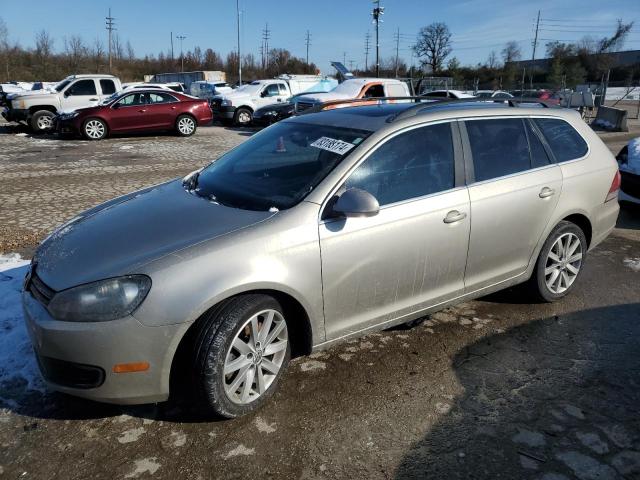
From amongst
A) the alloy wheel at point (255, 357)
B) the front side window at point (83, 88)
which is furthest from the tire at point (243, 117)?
the alloy wheel at point (255, 357)

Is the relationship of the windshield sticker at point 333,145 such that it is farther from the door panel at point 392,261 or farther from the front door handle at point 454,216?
the front door handle at point 454,216

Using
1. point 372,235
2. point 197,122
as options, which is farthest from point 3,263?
point 197,122

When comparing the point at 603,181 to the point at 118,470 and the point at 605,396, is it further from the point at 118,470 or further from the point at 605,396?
the point at 118,470

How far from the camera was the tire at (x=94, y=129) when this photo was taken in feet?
51.3

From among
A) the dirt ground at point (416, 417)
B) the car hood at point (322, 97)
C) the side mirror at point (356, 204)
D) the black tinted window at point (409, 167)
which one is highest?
the car hood at point (322, 97)

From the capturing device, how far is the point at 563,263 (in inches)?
171

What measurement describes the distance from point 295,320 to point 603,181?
3064 mm

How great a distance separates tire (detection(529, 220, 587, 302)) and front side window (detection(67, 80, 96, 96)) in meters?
17.1

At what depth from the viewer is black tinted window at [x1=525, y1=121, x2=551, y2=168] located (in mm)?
4039

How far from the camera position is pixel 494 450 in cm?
260

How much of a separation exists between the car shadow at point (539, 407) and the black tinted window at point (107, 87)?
56.3 feet

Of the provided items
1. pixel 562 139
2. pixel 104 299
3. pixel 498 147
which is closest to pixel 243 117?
pixel 562 139

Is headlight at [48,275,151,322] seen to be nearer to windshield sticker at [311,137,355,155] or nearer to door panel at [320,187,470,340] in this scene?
door panel at [320,187,470,340]

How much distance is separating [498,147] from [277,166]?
165 cm
